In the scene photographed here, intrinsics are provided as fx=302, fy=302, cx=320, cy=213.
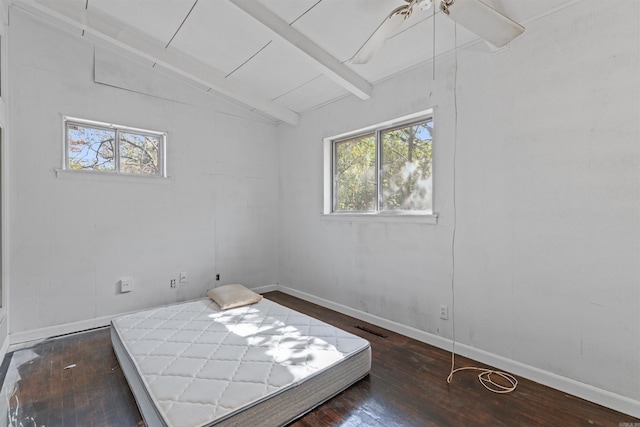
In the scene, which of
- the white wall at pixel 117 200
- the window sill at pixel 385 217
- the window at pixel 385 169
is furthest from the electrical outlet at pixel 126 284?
the window at pixel 385 169

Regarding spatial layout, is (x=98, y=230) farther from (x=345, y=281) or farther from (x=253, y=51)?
(x=345, y=281)

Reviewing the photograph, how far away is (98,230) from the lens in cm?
320

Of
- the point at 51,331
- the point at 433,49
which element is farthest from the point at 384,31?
the point at 51,331

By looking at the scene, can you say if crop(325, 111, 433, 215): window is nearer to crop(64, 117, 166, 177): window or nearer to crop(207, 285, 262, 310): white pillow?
crop(207, 285, 262, 310): white pillow

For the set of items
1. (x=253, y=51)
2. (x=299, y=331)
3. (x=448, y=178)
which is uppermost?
(x=253, y=51)

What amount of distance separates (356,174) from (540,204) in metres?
1.93

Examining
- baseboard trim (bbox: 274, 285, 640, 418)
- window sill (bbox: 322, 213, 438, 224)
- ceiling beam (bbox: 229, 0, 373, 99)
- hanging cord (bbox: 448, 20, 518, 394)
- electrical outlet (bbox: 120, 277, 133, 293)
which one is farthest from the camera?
electrical outlet (bbox: 120, 277, 133, 293)

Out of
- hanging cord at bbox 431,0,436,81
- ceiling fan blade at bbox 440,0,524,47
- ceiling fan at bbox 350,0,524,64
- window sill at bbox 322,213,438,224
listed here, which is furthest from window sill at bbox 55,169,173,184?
ceiling fan blade at bbox 440,0,524,47

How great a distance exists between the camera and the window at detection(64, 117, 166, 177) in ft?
10.3

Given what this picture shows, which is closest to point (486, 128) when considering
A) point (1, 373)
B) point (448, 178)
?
point (448, 178)

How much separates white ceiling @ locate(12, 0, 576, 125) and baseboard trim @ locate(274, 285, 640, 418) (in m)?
2.45

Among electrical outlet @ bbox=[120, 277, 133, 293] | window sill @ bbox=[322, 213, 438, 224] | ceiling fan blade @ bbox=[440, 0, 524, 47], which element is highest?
ceiling fan blade @ bbox=[440, 0, 524, 47]

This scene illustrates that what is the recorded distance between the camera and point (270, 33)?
2.55 meters

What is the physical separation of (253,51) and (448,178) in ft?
7.38
